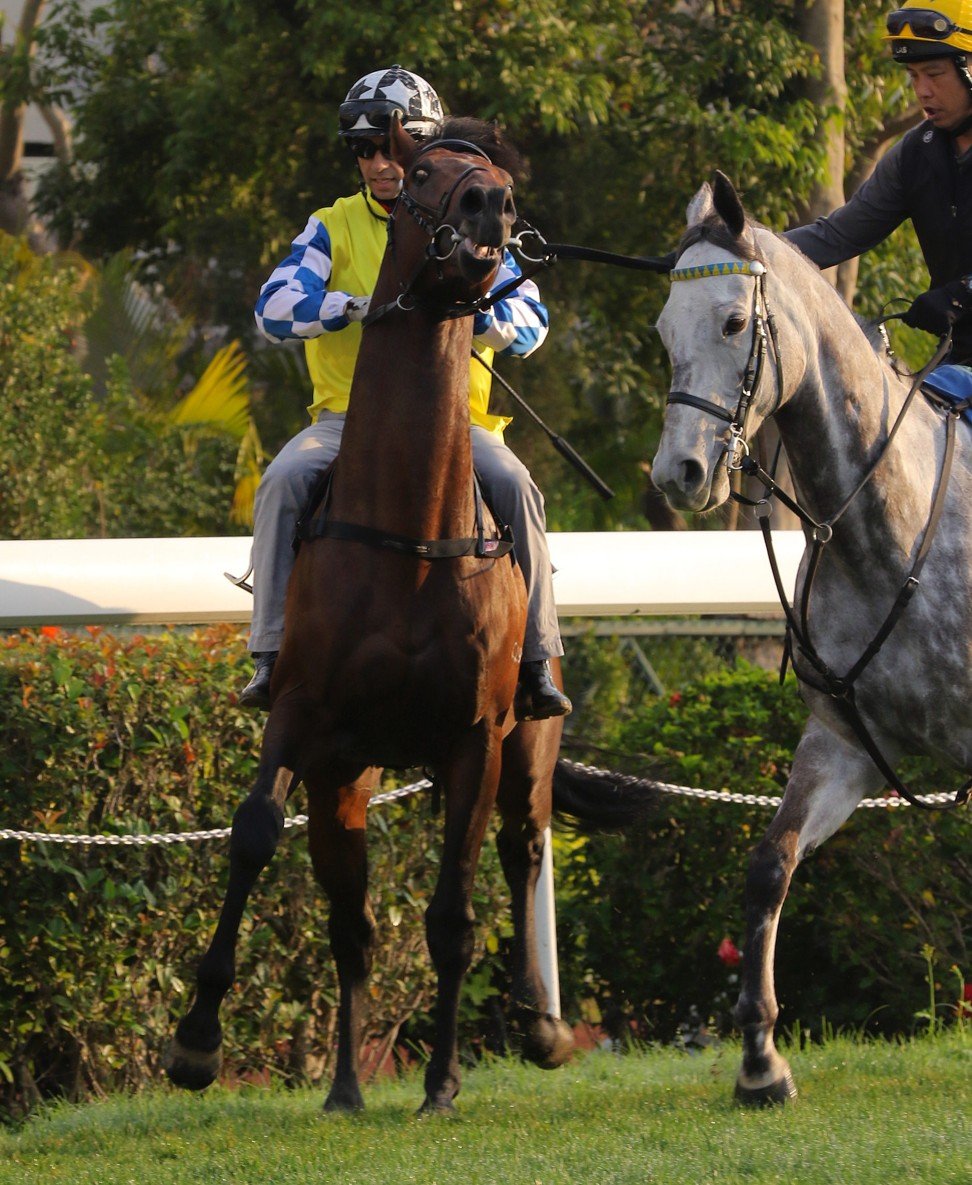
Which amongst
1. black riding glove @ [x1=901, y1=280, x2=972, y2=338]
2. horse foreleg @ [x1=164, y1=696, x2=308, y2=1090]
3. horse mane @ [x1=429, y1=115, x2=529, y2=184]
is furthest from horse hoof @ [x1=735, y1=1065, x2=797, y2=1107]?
horse mane @ [x1=429, y1=115, x2=529, y2=184]

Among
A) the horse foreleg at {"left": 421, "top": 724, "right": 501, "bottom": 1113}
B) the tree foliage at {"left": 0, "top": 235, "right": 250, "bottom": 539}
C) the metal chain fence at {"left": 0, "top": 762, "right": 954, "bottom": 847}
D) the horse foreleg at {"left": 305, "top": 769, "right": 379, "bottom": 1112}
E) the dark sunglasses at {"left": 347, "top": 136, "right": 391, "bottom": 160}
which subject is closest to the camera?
the horse foreleg at {"left": 421, "top": 724, "right": 501, "bottom": 1113}

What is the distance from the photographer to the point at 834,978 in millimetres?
7336

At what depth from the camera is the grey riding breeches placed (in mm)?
5320

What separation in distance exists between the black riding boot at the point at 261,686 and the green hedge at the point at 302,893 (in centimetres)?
107

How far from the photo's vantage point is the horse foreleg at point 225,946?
15.7 ft

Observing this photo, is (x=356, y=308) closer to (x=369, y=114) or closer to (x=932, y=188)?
(x=369, y=114)

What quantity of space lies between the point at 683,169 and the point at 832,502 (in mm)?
9860

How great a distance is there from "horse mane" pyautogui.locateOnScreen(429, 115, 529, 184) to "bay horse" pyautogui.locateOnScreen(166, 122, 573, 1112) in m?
0.12

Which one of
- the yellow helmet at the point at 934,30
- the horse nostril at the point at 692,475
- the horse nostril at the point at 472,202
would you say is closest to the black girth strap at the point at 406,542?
the horse nostril at the point at 692,475

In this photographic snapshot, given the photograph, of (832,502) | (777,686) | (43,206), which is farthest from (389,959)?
(43,206)

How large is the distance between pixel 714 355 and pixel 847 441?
632mm

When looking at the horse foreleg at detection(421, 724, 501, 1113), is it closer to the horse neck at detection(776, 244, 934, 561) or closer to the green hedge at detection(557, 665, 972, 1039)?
the horse neck at detection(776, 244, 934, 561)

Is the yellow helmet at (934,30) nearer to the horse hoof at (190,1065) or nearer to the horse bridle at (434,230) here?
the horse bridle at (434,230)

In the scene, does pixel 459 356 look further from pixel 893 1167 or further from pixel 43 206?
pixel 43 206
